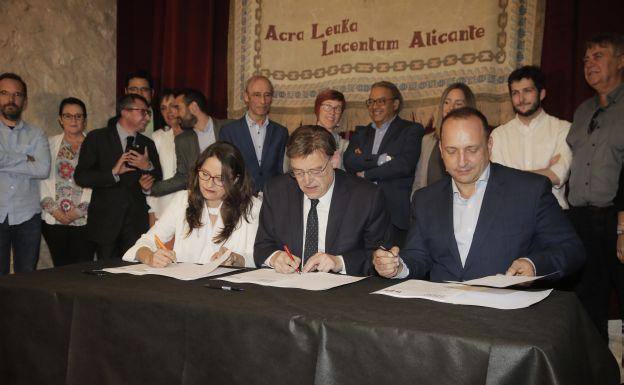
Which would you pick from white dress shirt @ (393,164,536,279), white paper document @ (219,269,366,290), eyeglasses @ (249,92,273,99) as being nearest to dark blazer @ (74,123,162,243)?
eyeglasses @ (249,92,273,99)

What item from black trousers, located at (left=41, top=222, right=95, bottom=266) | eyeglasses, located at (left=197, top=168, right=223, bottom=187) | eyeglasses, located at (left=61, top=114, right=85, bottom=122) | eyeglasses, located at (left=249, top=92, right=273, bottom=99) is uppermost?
eyeglasses, located at (left=249, top=92, right=273, bottom=99)

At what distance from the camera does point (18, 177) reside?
417cm

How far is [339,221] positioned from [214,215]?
2.19 ft

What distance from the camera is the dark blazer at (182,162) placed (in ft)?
14.2

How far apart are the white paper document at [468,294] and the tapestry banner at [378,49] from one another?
249 centimetres

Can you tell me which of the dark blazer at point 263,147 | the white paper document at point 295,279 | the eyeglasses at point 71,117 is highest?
the eyeglasses at point 71,117

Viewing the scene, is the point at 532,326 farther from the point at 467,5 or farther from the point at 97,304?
the point at 467,5

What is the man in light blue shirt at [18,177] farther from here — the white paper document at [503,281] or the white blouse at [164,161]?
the white paper document at [503,281]

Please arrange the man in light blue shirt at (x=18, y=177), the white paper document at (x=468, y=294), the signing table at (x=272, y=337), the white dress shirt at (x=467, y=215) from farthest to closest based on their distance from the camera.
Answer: the man in light blue shirt at (x=18, y=177)
the white dress shirt at (x=467, y=215)
the white paper document at (x=468, y=294)
the signing table at (x=272, y=337)

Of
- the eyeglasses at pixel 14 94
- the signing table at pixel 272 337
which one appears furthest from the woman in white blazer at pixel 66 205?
the signing table at pixel 272 337

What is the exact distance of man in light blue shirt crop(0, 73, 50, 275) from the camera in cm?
409

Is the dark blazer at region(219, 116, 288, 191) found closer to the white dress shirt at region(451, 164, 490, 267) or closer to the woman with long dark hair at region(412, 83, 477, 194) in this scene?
the woman with long dark hair at region(412, 83, 477, 194)

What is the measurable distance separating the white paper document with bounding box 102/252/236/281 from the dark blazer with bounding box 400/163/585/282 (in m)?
0.78

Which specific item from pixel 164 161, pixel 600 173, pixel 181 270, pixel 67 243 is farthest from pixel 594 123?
pixel 67 243
